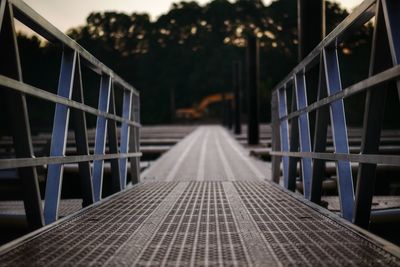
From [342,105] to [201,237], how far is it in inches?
52.8

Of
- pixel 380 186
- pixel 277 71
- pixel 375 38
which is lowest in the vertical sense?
pixel 380 186

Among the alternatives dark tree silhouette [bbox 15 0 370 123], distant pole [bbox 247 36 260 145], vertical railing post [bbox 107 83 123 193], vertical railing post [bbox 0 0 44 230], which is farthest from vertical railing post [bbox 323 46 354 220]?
dark tree silhouette [bbox 15 0 370 123]

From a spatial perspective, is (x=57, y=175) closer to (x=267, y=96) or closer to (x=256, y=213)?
(x=256, y=213)

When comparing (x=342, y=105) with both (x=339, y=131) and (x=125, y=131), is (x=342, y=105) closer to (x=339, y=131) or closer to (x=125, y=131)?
(x=339, y=131)

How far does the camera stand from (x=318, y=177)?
4125 mm

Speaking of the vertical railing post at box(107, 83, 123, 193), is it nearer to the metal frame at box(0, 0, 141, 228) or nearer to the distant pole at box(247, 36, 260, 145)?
the metal frame at box(0, 0, 141, 228)

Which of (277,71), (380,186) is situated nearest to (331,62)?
(380,186)

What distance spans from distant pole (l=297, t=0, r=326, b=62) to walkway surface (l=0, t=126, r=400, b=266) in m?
2.06

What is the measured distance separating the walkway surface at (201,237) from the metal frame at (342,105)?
0.72ft

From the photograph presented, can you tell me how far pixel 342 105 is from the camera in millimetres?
3426

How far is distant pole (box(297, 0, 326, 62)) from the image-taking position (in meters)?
6.00

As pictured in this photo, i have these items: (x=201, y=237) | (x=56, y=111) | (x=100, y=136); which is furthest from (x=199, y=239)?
(x=100, y=136)

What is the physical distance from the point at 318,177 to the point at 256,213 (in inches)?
26.6

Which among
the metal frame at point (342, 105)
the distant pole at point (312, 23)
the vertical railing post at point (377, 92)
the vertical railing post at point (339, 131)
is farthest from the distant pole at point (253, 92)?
the vertical railing post at point (377, 92)
